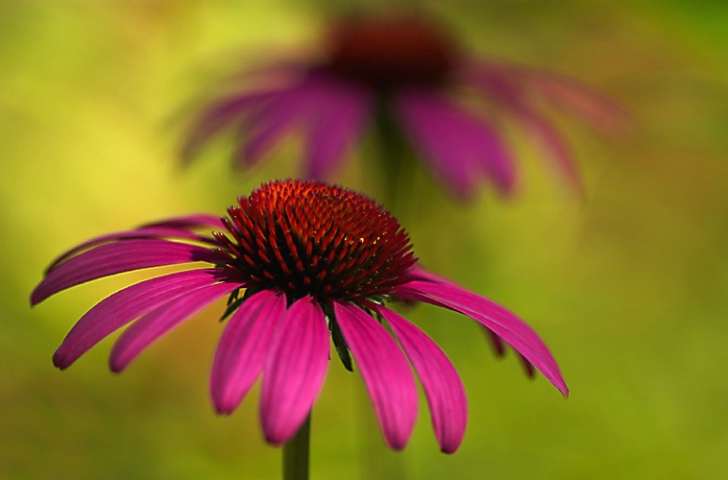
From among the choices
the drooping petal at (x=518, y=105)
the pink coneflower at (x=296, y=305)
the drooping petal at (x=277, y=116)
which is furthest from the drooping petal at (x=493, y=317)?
the drooping petal at (x=518, y=105)

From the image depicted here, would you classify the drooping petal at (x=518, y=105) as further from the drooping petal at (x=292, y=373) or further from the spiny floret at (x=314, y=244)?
the drooping petal at (x=292, y=373)

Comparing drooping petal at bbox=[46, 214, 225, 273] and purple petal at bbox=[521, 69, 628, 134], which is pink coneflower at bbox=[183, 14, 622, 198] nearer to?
purple petal at bbox=[521, 69, 628, 134]

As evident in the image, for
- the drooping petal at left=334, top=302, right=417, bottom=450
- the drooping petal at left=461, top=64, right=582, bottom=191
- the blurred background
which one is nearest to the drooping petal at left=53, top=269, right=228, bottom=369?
the drooping petal at left=334, top=302, right=417, bottom=450

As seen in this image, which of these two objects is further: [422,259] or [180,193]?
[180,193]

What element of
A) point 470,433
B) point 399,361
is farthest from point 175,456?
point 399,361

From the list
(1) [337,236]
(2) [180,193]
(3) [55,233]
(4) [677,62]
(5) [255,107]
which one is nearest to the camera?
(1) [337,236]

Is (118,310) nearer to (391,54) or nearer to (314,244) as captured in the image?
(314,244)

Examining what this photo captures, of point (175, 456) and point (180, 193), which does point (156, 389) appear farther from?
point (180, 193)
